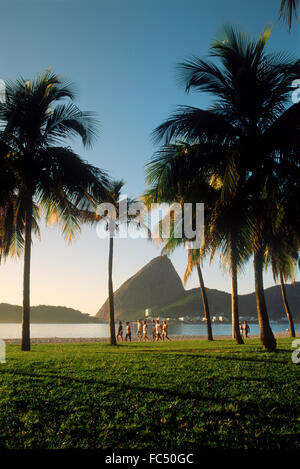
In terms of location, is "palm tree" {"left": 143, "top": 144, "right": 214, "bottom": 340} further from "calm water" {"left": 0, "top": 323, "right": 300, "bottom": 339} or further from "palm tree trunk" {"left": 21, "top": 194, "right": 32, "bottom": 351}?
"calm water" {"left": 0, "top": 323, "right": 300, "bottom": 339}

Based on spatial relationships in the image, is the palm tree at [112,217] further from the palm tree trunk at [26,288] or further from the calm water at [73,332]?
the calm water at [73,332]

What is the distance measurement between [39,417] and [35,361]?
525 cm

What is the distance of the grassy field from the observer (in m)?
4.03

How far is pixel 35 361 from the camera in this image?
31.6ft

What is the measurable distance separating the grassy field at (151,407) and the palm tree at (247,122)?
487 centimetres

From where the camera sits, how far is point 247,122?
37.8ft

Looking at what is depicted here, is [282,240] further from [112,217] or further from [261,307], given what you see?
[112,217]

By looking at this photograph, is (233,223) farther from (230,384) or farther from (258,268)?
(230,384)

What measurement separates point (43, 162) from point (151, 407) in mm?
10683

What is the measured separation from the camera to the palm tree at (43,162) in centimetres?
1299

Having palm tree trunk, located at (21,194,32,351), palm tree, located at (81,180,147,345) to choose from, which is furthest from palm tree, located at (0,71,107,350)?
palm tree, located at (81,180,147,345)

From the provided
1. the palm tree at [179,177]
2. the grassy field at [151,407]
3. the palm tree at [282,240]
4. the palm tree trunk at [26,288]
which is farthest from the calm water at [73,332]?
the grassy field at [151,407]

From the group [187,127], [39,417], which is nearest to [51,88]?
[187,127]

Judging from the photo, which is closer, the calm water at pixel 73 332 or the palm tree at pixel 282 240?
the palm tree at pixel 282 240
